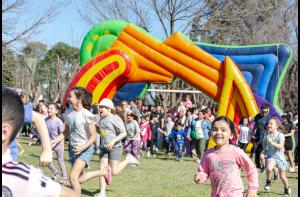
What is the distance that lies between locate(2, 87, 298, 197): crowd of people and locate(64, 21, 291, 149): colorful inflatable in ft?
2.69

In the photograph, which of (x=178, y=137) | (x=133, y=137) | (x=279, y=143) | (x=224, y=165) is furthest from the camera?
(x=178, y=137)

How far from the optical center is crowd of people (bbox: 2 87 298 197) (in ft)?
16.0

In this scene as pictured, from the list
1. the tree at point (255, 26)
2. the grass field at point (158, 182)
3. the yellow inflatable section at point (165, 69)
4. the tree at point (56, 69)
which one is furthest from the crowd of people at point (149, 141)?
the tree at point (56, 69)

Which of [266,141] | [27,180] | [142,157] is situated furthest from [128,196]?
[142,157]

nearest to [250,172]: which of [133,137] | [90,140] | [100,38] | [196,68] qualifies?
[90,140]

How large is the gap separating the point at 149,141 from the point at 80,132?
885 cm

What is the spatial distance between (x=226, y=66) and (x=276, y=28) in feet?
45.7

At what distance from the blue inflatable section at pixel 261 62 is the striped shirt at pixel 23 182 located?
13409 millimetres

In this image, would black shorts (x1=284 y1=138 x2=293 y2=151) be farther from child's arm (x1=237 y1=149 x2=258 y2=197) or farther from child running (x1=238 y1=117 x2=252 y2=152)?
child's arm (x1=237 y1=149 x2=258 y2=197)

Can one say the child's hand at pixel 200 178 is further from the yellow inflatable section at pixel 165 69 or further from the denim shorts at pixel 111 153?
the yellow inflatable section at pixel 165 69

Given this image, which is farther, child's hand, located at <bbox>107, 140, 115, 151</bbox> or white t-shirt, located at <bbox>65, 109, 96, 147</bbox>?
child's hand, located at <bbox>107, 140, 115, 151</bbox>

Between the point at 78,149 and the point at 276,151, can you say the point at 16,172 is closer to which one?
the point at 78,149

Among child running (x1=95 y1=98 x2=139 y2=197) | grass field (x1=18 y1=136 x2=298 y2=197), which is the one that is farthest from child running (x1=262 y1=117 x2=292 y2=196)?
child running (x1=95 y1=98 x2=139 y2=197)

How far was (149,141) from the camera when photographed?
15.9 m
